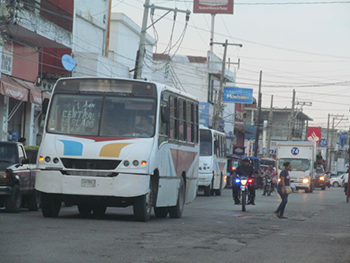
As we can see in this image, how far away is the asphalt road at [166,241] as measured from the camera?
9680 mm

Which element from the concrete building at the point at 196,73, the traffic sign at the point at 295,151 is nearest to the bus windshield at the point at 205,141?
the traffic sign at the point at 295,151

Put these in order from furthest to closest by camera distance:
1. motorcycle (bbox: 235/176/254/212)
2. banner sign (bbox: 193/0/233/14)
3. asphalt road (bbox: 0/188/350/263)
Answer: banner sign (bbox: 193/0/233/14) → motorcycle (bbox: 235/176/254/212) → asphalt road (bbox: 0/188/350/263)

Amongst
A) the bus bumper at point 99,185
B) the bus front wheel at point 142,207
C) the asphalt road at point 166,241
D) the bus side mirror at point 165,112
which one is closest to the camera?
the asphalt road at point 166,241

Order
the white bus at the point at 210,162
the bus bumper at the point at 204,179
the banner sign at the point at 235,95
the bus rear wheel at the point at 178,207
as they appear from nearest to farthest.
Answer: the bus rear wheel at the point at 178,207 → the bus bumper at the point at 204,179 → the white bus at the point at 210,162 → the banner sign at the point at 235,95

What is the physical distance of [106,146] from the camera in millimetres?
14922

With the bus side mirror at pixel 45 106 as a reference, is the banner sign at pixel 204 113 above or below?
above

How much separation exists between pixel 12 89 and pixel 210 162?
11.2m

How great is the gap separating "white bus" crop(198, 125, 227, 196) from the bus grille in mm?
20078

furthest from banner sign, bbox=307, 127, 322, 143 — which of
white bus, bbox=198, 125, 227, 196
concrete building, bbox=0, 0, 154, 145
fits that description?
white bus, bbox=198, 125, 227, 196

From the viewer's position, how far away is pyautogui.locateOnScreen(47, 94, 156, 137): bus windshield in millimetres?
15281

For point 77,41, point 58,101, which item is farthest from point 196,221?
point 77,41

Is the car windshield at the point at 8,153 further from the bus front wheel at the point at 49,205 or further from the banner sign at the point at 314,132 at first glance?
the banner sign at the point at 314,132

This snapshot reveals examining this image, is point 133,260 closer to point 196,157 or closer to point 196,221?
point 196,221

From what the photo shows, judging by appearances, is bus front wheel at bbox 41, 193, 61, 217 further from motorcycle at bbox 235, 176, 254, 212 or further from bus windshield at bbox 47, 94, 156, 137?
motorcycle at bbox 235, 176, 254, 212
